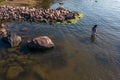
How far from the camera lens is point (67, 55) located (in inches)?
991

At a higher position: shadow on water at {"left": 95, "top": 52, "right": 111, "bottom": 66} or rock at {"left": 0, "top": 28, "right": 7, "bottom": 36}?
rock at {"left": 0, "top": 28, "right": 7, "bottom": 36}

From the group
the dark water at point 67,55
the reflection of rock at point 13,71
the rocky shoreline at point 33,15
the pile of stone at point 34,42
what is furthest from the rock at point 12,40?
the rocky shoreline at point 33,15

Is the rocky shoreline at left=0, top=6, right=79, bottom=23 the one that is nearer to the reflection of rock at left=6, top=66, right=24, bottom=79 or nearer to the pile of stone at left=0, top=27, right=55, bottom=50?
the pile of stone at left=0, top=27, right=55, bottom=50

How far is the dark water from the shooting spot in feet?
70.1

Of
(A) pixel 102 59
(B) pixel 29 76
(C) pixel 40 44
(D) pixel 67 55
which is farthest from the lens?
(C) pixel 40 44

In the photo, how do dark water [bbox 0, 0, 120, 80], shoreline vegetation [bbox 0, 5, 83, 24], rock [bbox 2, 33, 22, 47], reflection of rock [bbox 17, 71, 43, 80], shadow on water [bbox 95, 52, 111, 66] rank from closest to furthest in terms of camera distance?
1. reflection of rock [bbox 17, 71, 43, 80]
2. dark water [bbox 0, 0, 120, 80]
3. shadow on water [bbox 95, 52, 111, 66]
4. rock [bbox 2, 33, 22, 47]
5. shoreline vegetation [bbox 0, 5, 83, 24]

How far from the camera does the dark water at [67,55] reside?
21375 millimetres

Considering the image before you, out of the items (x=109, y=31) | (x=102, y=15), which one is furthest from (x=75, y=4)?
(x=109, y=31)

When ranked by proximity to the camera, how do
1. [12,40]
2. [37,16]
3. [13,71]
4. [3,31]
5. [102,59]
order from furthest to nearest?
[37,16]
[3,31]
[12,40]
[102,59]
[13,71]

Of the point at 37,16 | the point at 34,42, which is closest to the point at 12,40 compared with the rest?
the point at 34,42

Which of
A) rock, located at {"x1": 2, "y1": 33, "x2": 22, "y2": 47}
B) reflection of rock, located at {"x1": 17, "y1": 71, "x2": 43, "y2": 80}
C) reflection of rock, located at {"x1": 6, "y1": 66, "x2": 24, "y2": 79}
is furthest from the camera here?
rock, located at {"x1": 2, "y1": 33, "x2": 22, "y2": 47}

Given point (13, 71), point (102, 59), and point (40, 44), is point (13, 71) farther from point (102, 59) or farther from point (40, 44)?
point (102, 59)

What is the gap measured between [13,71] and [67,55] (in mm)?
7438

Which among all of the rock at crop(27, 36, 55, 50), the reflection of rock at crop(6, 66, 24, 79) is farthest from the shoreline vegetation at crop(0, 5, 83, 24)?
the reflection of rock at crop(6, 66, 24, 79)
